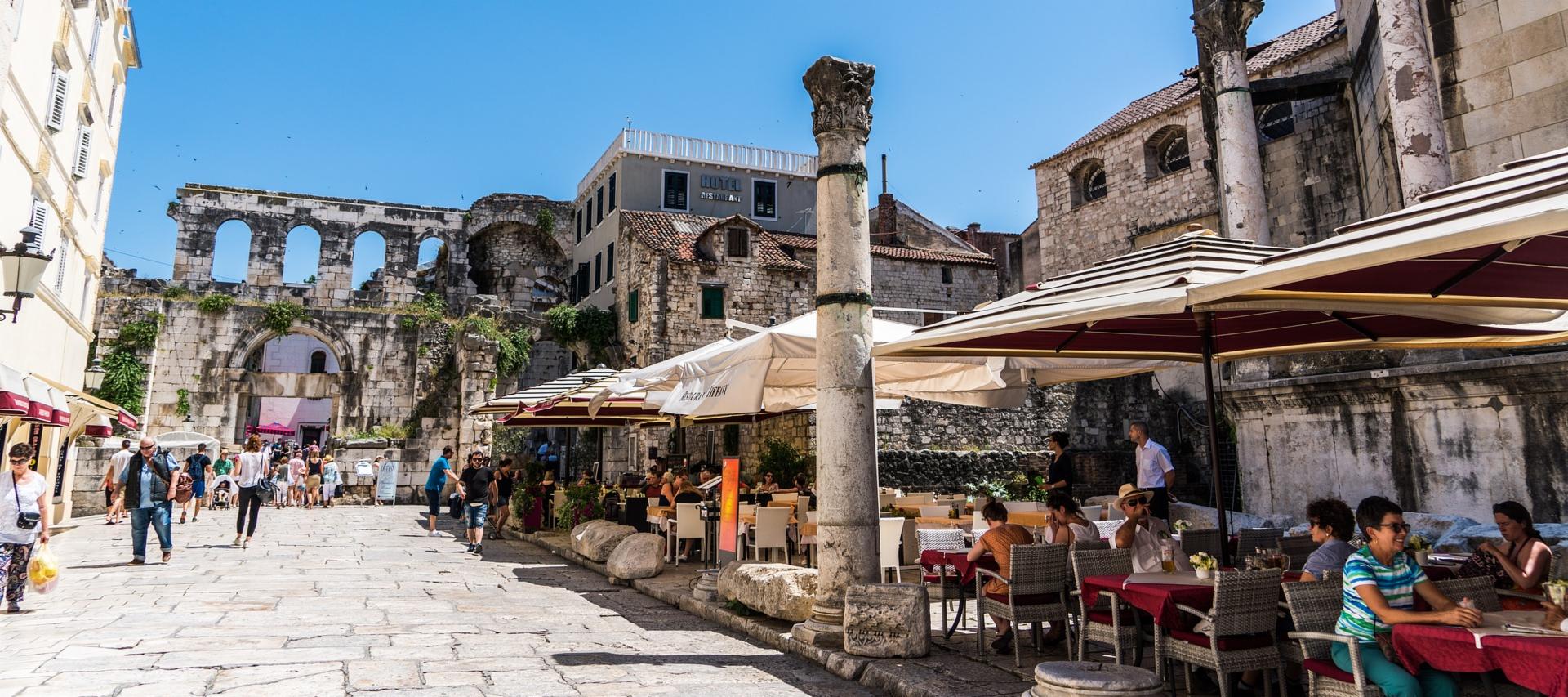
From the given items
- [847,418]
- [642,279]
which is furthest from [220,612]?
[642,279]

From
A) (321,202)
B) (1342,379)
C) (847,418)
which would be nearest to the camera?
(847,418)

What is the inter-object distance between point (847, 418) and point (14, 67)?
12289 mm

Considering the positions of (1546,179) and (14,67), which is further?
(14,67)

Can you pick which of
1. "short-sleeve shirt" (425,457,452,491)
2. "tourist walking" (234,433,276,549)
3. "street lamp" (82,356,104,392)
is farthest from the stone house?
"street lamp" (82,356,104,392)

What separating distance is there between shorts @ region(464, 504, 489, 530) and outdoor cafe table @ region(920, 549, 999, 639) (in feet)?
26.1

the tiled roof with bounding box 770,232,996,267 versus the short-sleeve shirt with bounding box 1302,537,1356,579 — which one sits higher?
the tiled roof with bounding box 770,232,996,267

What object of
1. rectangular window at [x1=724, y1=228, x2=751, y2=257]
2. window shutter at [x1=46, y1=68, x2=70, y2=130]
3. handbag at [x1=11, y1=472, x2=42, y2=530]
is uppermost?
rectangular window at [x1=724, y1=228, x2=751, y2=257]

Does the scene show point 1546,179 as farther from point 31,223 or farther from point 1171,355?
point 31,223

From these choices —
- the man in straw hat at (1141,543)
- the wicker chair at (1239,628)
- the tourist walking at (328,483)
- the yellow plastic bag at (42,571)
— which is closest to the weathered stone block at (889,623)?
the man in straw hat at (1141,543)

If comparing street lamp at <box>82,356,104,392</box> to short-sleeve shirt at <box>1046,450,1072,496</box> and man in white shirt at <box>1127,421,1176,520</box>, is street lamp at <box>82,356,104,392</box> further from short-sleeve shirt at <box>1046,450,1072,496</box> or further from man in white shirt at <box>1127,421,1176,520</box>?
man in white shirt at <box>1127,421,1176,520</box>

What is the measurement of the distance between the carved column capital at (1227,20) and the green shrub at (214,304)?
2750cm

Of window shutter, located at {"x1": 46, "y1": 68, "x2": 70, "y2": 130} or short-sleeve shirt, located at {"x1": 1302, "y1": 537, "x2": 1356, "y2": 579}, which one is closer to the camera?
short-sleeve shirt, located at {"x1": 1302, "y1": 537, "x2": 1356, "y2": 579}

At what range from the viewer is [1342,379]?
824 cm

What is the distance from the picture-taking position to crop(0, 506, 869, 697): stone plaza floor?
471cm
